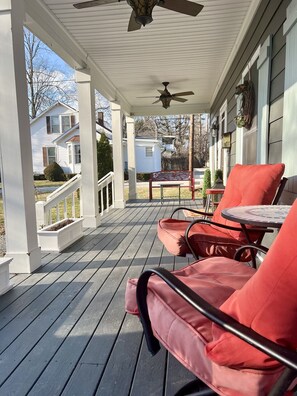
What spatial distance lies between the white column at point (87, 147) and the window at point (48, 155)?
17261 millimetres

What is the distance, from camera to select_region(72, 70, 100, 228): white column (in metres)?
4.77

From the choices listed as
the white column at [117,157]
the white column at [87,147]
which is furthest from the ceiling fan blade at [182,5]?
the white column at [117,157]

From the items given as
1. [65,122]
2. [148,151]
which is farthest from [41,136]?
[148,151]

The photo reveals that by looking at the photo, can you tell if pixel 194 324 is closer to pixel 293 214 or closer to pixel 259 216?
pixel 293 214

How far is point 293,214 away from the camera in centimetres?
71

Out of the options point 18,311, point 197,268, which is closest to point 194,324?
point 197,268

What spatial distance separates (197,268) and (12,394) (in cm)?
106

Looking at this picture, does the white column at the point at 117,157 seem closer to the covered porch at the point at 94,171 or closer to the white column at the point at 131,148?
the white column at the point at 131,148

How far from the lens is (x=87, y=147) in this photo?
4.86 meters

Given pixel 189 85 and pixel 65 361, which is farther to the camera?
pixel 189 85

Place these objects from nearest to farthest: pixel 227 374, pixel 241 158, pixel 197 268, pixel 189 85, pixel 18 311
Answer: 1. pixel 227 374
2. pixel 197 268
3. pixel 18 311
4. pixel 241 158
5. pixel 189 85

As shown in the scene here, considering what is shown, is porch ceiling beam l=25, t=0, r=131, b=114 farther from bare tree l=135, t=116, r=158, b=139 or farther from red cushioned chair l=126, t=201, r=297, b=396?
bare tree l=135, t=116, r=158, b=139

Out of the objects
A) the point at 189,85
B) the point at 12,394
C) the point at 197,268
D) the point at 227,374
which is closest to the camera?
the point at 227,374

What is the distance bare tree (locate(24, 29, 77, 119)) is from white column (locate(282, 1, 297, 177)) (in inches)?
759
